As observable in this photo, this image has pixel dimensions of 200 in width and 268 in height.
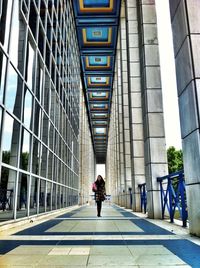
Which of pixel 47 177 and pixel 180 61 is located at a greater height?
pixel 180 61

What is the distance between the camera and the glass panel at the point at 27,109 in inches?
340

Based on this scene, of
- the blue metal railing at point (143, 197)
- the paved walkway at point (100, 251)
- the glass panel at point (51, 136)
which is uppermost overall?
the glass panel at point (51, 136)

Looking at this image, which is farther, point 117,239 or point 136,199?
point 136,199

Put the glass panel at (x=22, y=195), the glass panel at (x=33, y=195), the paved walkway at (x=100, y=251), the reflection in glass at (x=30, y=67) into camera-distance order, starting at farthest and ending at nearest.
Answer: the glass panel at (x=33, y=195) → the reflection in glass at (x=30, y=67) → the glass panel at (x=22, y=195) → the paved walkway at (x=100, y=251)

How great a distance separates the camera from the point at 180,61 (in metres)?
6.13

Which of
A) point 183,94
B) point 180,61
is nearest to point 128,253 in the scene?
point 183,94

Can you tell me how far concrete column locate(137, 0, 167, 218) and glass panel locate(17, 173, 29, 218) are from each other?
4464mm

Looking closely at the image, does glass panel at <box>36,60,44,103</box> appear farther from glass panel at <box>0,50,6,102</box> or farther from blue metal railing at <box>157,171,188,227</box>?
blue metal railing at <box>157,171,188,227</box>

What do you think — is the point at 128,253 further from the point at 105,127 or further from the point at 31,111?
the point at 105,127

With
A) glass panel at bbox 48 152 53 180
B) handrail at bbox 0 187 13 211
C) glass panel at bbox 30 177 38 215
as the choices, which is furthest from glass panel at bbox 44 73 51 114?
handrail at bbox 0 187 13 211

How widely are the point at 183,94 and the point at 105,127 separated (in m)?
46.4

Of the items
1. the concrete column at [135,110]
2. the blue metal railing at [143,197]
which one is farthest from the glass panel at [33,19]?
the blue metal railing at [143,197]

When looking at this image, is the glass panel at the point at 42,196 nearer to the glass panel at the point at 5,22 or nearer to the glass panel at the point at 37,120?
the glass panel at the point at 37,120

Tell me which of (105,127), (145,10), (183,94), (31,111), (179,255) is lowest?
(179,255)
